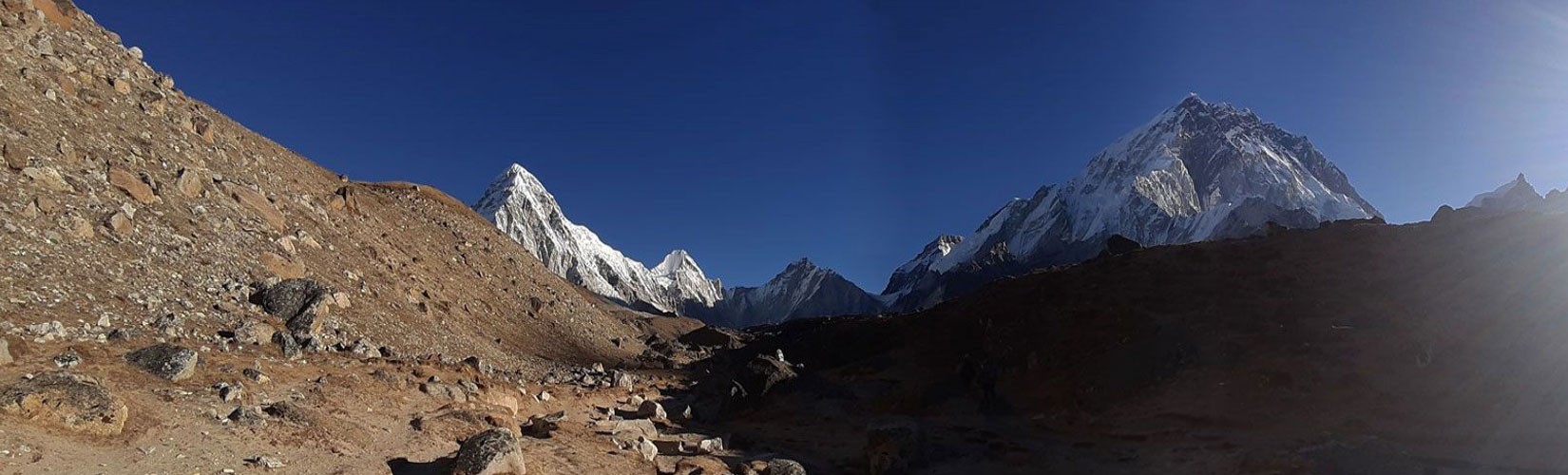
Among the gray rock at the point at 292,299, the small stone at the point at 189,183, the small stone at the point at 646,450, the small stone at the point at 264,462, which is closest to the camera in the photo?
the small stone at the point at 264,462

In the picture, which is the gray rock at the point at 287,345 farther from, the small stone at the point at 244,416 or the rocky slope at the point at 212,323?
the small stone at the point at 244,416

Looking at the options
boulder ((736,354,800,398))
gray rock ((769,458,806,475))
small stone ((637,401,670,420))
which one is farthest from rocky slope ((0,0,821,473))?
boulder ((736,354,800,398))

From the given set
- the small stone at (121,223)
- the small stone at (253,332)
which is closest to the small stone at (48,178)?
the small stone at (121,223)

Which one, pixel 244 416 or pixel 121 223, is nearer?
pixel 244 416

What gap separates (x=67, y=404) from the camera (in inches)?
379

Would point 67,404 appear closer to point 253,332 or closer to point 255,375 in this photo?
point 255,375

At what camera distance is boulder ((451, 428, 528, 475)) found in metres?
11.7

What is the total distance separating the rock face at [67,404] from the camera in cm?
935

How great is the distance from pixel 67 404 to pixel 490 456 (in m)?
5.53

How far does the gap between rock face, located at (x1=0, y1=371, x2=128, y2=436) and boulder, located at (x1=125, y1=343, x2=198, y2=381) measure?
87.0 inches

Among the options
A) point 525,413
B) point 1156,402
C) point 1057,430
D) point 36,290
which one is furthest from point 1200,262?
point 36,290

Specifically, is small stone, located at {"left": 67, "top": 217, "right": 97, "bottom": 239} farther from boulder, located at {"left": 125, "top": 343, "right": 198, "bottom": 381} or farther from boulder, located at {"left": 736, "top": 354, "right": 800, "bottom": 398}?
boulder, located at {"left": 736, "top": 354, "right": 800, "bottom": 398}

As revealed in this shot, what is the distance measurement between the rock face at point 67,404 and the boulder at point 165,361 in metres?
2.21

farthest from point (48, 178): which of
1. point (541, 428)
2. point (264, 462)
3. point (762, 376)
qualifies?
point (762, 376)
